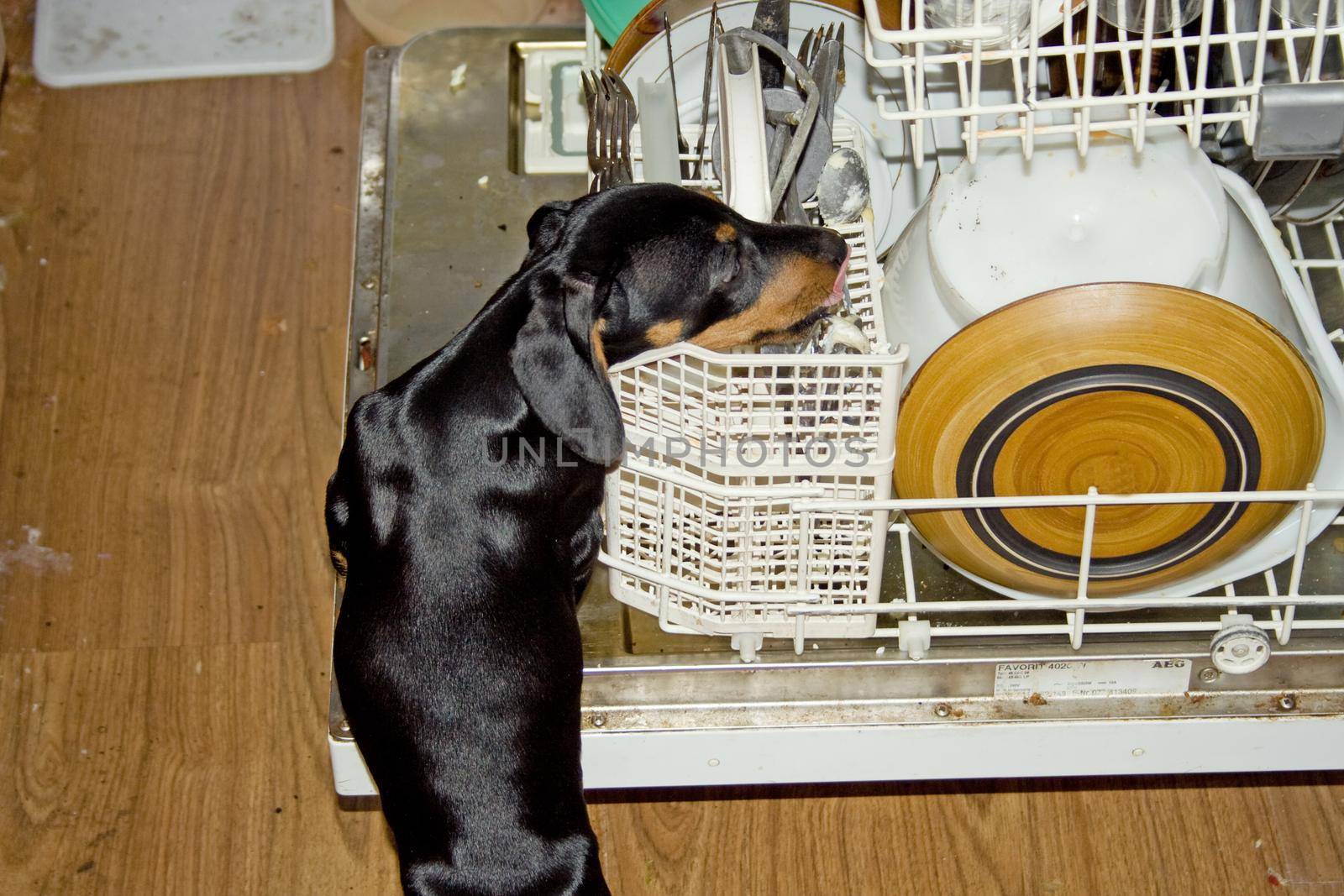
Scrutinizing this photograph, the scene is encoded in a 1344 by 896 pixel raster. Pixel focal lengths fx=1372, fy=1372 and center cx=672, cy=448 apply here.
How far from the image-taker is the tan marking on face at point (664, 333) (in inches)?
49.0

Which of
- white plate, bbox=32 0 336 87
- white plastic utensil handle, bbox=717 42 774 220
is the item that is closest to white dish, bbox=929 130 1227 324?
white plastic utensil handle, bbox=717 42 774 220

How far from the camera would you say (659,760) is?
1.34 metres

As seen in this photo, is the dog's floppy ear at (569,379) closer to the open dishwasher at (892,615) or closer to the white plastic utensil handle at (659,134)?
the open dishwasher at (892,615)

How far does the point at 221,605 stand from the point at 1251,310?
4.28ft

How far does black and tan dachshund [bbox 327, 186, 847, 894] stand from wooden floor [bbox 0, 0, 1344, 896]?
45 cm

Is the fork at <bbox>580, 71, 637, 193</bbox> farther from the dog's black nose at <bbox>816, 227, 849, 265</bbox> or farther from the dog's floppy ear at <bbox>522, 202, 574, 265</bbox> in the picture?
the dog's black nose at <bbox>816, 227, 849, 265</bbox>

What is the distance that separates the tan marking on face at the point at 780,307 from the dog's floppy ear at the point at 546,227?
0.52 ft

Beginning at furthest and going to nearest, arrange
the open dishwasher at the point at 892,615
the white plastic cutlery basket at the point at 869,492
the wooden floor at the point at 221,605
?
the wooden floor at the point at 221,605 → the open dishwasher at the point at 892,615 → the white plastic cutlery basket at the point at 869,492

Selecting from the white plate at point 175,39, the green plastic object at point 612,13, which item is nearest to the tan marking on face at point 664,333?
the green plastic object at point 612,13

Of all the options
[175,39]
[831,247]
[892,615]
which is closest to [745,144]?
[831,247]

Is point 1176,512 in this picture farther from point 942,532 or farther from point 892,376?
point 892,376

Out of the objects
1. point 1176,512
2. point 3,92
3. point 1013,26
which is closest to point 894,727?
point 1176,512

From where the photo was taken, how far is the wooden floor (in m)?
1.61

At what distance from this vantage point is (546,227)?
50.6 inches
